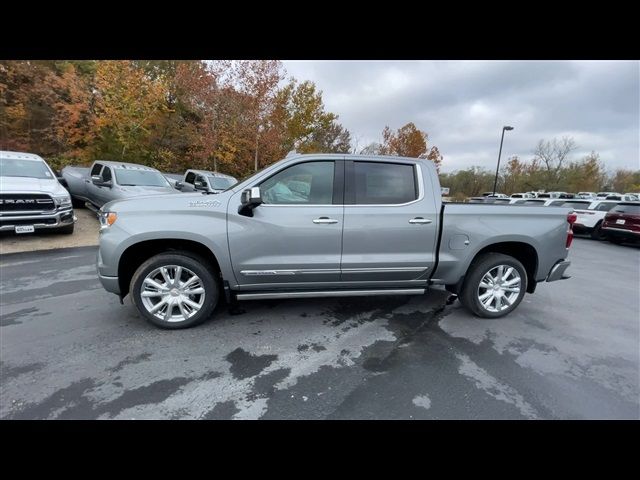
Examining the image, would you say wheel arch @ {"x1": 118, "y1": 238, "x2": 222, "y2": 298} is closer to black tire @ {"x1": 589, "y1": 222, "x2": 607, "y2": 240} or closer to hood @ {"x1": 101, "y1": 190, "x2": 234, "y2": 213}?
hood @ {"x1": 101, "y1": 190, "x2": 234, "y2": 213}

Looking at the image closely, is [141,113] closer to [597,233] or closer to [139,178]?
[139,178]

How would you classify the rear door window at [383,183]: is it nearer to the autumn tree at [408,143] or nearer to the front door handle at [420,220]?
the front door handle at [420,220]

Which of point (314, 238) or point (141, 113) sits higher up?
point (141, 113)

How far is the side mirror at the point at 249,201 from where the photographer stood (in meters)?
2.89

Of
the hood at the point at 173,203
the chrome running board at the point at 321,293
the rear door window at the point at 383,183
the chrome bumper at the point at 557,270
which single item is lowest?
the chrome running board at the point at 321,293

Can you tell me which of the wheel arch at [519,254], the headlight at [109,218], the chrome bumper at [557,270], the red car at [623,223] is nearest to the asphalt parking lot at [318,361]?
the wheel arch at [519,254]

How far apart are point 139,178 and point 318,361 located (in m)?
9.04

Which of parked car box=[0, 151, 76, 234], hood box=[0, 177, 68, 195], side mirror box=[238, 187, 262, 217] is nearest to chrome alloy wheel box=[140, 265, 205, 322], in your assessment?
side mirror box=[238, 187, 262, 217]

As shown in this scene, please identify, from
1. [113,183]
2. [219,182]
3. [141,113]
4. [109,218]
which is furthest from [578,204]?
[141,113]

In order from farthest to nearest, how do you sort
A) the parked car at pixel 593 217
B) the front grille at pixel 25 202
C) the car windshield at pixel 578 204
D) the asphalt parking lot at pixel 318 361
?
Result: the car windshield at pixel 578 204, the parked car at pixel 593 217, the front grille at pixel 25 202, the asphalt parking lot at pixel 318 361

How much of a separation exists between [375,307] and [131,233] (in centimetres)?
305

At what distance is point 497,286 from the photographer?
12.1 ft

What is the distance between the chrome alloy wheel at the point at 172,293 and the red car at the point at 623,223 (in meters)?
13.5
